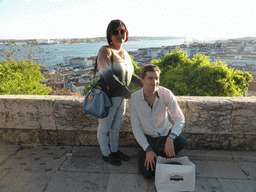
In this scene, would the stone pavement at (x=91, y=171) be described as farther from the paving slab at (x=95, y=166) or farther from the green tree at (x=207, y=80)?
the green tree at (x=207, y=80)

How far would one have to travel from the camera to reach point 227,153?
254cm

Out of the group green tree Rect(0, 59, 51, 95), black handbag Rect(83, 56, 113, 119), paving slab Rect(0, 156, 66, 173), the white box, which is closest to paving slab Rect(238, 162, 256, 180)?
the white box

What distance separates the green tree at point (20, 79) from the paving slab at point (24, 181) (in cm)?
319

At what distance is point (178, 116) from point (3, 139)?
2.50 metres

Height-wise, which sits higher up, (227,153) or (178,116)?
(178,116)

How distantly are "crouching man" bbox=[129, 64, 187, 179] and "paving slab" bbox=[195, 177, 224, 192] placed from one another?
0.38 meters

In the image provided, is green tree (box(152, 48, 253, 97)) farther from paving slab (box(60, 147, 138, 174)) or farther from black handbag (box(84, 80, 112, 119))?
black handbag (box(84, 80, 112, 119))

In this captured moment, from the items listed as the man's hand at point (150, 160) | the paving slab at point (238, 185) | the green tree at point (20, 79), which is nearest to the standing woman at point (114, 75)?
the man's hand at point (150, 160)

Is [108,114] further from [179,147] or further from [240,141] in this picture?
[240,141]

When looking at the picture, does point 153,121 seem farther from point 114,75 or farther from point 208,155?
point 208,155

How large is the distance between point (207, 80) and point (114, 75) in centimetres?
Result: 404

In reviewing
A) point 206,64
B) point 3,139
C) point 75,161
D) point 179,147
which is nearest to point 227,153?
point 179,147

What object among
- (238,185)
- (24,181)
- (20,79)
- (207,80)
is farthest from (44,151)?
(207,80)

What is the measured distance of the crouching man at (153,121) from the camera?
2014 mm
